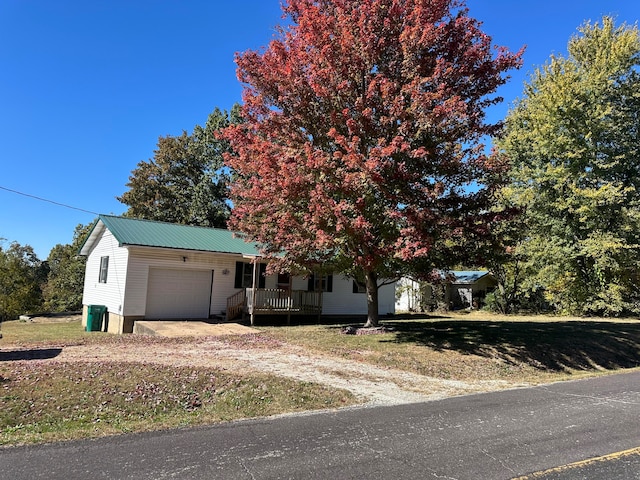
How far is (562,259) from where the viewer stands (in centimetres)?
2531

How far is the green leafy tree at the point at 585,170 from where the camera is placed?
79.5ft

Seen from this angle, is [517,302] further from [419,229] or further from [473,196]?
[419,229]

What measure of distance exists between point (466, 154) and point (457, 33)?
349 cm

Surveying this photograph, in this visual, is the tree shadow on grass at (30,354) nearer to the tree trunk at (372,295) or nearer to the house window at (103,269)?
the house window at (103,269)

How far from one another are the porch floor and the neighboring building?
53.7 feet

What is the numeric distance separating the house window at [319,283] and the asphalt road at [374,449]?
13863 millimetres

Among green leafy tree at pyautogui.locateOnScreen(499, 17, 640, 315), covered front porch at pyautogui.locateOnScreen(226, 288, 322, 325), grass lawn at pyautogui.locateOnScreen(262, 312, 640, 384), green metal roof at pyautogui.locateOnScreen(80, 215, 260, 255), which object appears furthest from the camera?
green leafy tree at pyautogui.locateOnScreen(499, 17, 640, 315)

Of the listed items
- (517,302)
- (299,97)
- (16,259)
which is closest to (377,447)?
(299,97)

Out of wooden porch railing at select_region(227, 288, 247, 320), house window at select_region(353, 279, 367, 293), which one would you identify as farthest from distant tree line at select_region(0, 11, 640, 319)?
wooden porch railing at select_region(227, 288, 247, 320)

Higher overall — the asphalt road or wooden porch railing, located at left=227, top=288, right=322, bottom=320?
wooden porch railing, located at left=227, top=288, right=322, bottom=320

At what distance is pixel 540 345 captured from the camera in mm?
13062

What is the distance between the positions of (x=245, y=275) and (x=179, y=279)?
2.98m

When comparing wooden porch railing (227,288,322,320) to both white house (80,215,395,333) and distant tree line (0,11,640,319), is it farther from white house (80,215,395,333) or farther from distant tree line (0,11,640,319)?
distant tree line (0,11,640,319)

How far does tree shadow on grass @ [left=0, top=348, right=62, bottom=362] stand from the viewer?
9.70 meters
